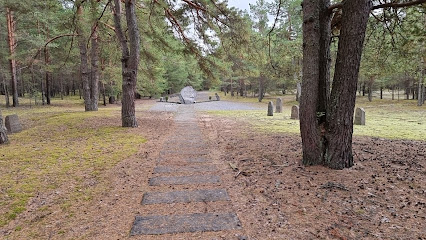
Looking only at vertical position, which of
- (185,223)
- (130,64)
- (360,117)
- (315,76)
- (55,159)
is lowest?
(185,223)

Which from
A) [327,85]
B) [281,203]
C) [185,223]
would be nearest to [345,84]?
[327,85]

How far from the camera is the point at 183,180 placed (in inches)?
157

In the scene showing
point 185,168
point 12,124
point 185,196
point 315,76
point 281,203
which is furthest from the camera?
point 12,124

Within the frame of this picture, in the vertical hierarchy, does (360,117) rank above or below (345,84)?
below

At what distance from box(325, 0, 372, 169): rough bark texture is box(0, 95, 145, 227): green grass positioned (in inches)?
153

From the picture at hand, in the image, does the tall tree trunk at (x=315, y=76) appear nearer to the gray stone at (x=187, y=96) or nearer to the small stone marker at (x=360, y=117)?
the small stone marker at (x=360, y=117)

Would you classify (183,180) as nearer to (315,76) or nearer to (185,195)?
(185,195)

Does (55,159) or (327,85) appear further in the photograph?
(55,159)

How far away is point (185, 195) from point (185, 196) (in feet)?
0.11

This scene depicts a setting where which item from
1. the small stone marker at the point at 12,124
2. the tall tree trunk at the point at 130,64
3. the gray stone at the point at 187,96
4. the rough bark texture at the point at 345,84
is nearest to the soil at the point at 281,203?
the rough bark texture at the point at 345,84

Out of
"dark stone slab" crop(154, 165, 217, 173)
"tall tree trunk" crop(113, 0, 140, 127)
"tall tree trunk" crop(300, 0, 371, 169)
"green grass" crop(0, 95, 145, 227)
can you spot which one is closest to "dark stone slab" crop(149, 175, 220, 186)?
"dark stone slab" crop(154, 165, 217, 173)

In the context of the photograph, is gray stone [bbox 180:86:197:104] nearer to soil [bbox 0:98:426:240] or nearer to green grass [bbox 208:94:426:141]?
green grass [bbox 208:94:426:141]

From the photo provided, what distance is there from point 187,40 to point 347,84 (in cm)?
780

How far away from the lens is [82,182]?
12.8 ft
